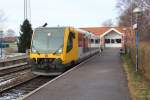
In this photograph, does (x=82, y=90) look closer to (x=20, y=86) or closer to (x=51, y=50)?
(x=20, y=86)

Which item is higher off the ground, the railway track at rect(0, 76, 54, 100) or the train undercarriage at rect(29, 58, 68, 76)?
the train undercarriage at rect(29, 58, 68, 76)

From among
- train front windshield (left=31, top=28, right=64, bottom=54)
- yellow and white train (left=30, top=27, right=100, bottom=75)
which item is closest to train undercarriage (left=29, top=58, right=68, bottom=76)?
yellow and white train (left=30, top=27, right=100, bottom=75)

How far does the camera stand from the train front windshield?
914 inches

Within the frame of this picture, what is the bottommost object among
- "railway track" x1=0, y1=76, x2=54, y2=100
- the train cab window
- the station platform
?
"railway track" x1=0, y1=76, x2=54, y2=100

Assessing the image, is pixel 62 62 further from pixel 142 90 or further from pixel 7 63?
pixel 7 63

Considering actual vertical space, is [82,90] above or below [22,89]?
above

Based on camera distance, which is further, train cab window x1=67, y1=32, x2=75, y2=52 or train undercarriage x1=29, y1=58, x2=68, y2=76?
train cab window x1=67, y1=32, x2=75, y2=52

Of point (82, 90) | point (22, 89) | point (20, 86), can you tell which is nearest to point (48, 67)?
point (20, 86)

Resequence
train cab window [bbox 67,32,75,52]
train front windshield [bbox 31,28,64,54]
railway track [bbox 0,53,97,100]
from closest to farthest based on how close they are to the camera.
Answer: railway track [bbox 0,53,97,100], train front windshield [bbox 31,28,64,54], train cab window [bbox 67,32,75,52]

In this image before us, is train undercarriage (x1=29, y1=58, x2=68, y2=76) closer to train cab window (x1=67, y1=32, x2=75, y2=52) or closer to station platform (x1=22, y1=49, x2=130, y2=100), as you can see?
train cab window (x1=67, y1=32, x2=75, y2=52)

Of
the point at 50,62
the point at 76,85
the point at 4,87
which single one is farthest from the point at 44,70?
the point at 76,85

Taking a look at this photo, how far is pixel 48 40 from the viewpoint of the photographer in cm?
2372

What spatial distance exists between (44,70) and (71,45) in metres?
3.02

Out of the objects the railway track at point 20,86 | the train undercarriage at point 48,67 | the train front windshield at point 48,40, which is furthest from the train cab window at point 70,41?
the railway track at point 20,86
